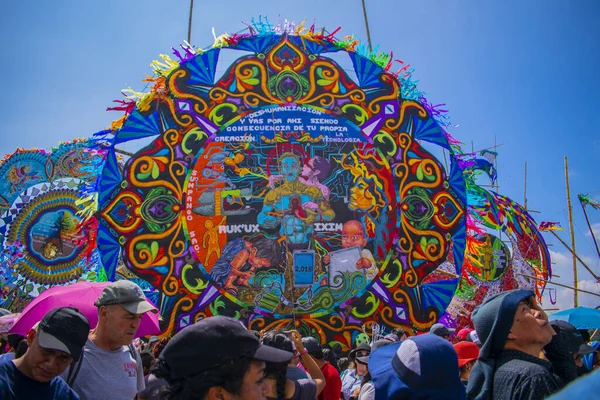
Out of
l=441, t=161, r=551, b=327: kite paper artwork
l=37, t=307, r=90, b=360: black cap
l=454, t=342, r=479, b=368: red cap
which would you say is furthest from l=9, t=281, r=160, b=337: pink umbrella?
l=441, t=161, r=551, b=327: kite paper artwork

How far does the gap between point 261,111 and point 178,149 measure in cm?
156

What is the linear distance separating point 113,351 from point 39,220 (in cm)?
1095

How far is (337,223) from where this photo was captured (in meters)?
8.89

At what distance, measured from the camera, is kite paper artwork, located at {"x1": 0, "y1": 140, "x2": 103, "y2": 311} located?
12.0 meters

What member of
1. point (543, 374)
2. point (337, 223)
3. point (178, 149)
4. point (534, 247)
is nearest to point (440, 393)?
point (543, 374)

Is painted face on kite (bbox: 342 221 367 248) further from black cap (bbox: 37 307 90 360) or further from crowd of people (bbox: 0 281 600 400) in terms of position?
black cap (bbox: 37 307 90 360)

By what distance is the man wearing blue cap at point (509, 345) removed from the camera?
2.18 meters

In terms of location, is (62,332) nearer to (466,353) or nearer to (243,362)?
(243,362)

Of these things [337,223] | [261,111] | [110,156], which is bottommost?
[337,223]

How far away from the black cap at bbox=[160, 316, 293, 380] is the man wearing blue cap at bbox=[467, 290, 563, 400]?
110 centimetres

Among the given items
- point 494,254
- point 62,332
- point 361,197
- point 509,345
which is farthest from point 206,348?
point 494,254

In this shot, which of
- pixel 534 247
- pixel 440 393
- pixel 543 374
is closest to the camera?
pixel 440 393

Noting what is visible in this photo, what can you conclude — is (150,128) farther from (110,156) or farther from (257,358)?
(257,358)

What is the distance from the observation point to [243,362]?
67.4 inches
